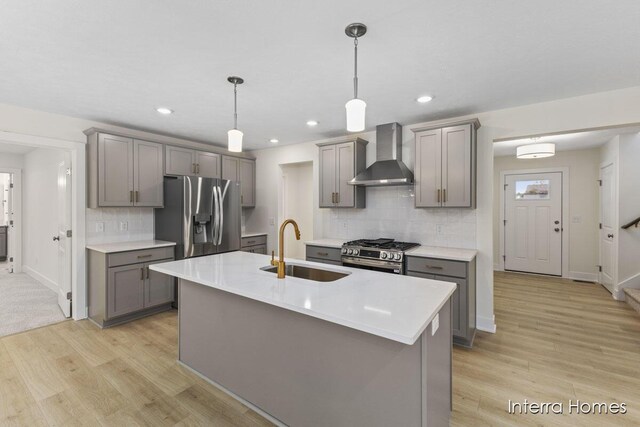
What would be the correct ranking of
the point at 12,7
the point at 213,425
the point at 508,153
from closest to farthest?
the point at 12,7
the point at 213,425
the point at 508,153

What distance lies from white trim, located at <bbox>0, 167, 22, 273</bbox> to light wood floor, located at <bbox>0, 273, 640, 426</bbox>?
12.8 feet

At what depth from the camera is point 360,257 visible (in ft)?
11.5

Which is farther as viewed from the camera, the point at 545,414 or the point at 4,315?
the point at 4,315

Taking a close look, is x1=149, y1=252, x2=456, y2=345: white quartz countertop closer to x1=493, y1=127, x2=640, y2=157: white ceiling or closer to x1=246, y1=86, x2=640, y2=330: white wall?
x1=246, y1=86, x2=640, y2=330: white wall

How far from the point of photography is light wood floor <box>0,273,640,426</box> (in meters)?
1.99

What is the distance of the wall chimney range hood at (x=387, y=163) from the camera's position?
11.5 feet

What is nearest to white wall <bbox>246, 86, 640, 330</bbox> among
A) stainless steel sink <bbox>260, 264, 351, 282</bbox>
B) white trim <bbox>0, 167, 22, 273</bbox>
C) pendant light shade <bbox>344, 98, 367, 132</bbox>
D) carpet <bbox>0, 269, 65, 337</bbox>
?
stainless steel sink <bbox>260, 264, 351, 282</bbox>

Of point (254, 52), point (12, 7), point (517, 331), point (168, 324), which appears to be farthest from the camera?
point (168, 324)

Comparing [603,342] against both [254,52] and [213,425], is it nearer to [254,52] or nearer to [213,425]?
[213,425]

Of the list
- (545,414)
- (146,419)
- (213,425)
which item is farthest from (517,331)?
(146,419)

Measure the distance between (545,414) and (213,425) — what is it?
2.24 metres

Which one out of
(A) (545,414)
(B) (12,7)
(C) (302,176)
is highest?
(B) (12,7)

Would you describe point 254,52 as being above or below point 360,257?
above

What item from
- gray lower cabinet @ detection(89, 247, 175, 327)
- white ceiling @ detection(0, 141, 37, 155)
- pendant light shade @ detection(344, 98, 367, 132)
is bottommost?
gray lower cabinet @ detection(89, 247, 175, 327)
